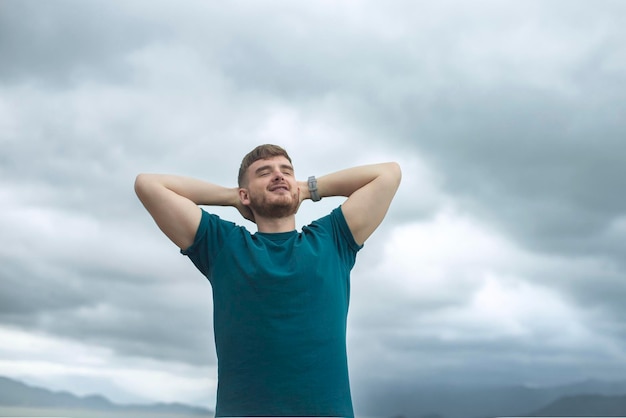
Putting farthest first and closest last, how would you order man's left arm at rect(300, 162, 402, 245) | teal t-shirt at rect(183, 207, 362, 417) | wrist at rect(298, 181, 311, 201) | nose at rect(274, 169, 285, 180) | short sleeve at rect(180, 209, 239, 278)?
wrist at rect(298, 181, 311, 201) → man's left arm at rect(300, 162, 402, 245) → nose at rect(274, 169, 285, 180) → short sleeve at rect(180, 209, 239, 278) → teal t-shirt at rect(183, 207, 362, 417)

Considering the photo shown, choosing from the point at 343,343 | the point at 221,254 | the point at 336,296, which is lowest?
the point at 343,343

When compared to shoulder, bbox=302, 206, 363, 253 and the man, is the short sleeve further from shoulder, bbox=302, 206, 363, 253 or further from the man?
shoulder, bbox=302, 206, 363, 253

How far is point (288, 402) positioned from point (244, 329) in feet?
1.75

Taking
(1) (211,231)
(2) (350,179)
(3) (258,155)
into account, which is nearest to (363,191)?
(2) (350,179)

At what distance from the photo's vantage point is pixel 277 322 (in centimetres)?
388

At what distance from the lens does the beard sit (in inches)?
170

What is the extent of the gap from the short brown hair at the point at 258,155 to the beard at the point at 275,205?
24 centimetres

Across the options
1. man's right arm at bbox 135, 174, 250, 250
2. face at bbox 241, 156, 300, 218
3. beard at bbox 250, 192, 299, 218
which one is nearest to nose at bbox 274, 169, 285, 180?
face at bbox 241, 156, 300, 218

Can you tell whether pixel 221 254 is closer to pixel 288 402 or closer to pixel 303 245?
pixel 303 245

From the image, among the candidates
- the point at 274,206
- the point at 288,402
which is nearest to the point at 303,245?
the point at 274,206

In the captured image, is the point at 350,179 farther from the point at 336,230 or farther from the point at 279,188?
the point at 279,188

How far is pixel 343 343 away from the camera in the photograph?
404 centimetres

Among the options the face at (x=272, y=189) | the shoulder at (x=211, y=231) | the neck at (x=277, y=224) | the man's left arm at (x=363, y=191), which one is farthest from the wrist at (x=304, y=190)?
the shoulder at (x=211, y=231)

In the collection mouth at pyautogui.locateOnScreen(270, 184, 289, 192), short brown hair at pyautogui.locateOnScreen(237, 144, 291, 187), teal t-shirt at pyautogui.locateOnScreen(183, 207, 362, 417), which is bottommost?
teal t-shirt at pyautogui.locateOnScreen(183, 207, 362, 417)
